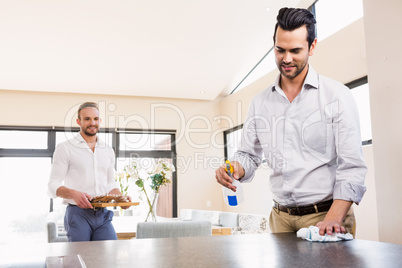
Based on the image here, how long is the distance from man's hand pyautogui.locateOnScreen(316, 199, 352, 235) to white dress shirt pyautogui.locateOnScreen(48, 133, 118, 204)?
1631 mm

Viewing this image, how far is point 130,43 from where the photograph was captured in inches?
220

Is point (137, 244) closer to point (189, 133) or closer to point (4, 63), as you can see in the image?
point (4, 63)

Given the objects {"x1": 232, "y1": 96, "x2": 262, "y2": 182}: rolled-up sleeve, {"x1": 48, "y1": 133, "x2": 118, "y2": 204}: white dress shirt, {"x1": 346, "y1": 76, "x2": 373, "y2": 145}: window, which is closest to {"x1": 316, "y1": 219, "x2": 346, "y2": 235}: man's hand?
{"x1": 232, "y1": 96, "x2": 262, "y2": 182}: rolled-up sleeve

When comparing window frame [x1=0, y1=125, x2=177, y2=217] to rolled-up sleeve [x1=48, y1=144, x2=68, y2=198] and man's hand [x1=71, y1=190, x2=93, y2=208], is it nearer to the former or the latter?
rolled-up sleeve [x1=48, y1=144, x2=68, y2=198]

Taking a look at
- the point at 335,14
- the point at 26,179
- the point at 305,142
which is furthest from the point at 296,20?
the point at 26,179

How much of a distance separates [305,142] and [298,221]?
271 millimetres

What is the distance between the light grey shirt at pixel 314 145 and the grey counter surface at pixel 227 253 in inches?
8.5

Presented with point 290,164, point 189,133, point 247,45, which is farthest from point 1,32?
point 290,164

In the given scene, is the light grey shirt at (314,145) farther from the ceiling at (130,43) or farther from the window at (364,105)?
the ceiling at (130,43)

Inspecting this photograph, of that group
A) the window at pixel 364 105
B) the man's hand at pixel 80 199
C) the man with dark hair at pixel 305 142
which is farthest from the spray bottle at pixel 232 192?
the window at pixel 364 105

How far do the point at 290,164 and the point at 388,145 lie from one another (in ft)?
1.41

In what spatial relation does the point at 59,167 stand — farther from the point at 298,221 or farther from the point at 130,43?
the point at 130,43

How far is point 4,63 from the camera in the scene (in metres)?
5.76

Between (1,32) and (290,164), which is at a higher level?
(1,32)
